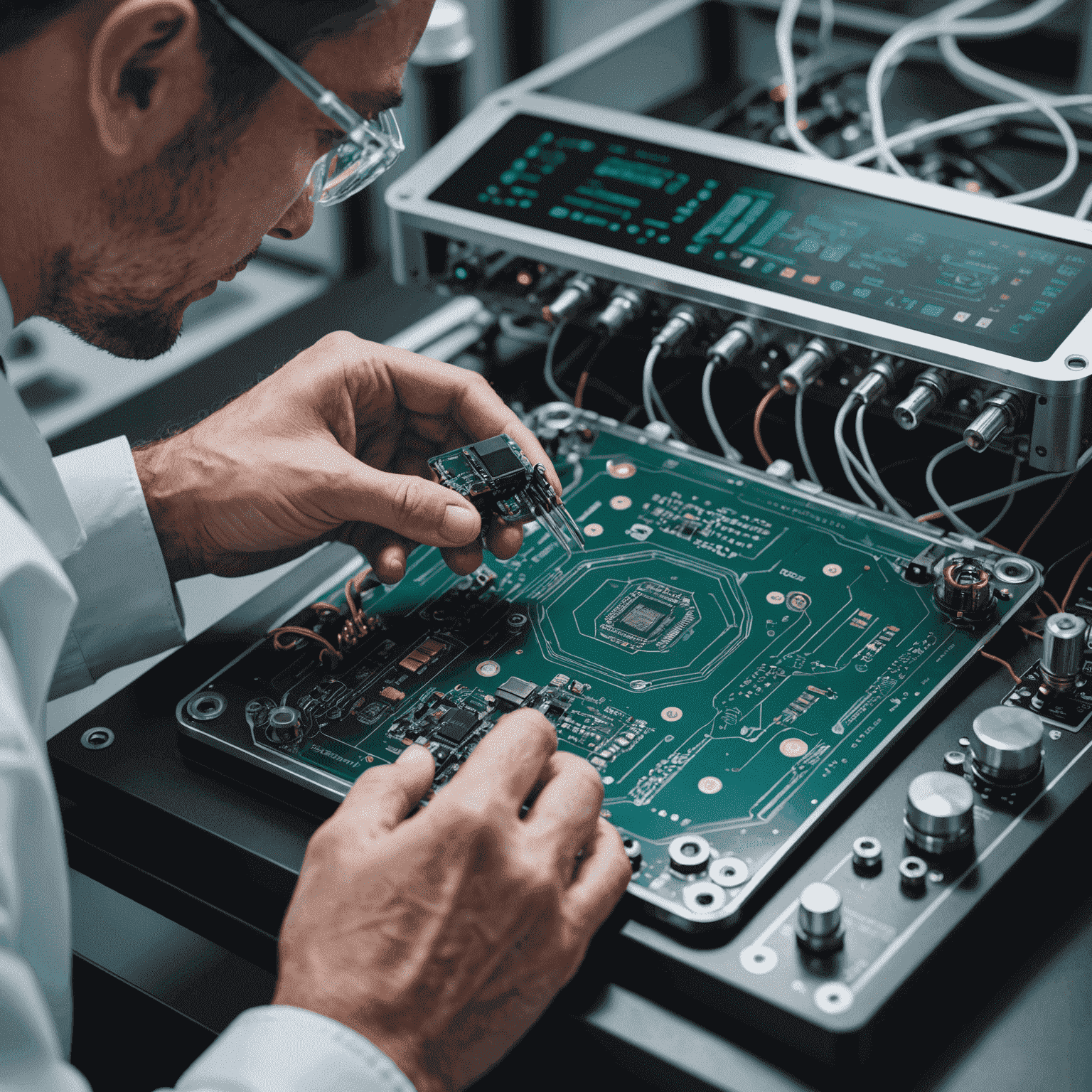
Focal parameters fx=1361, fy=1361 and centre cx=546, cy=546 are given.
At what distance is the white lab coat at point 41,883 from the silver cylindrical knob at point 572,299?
0.59m

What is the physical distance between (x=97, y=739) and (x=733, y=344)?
73 centimetres

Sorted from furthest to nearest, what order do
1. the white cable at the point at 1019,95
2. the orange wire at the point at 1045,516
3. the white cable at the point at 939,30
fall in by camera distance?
the white cable at the point at 939,30
the white cable at the point at 1019,95
the orange wire at the point at 1045,516

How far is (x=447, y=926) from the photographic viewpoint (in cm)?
93

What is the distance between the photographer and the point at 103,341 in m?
1.18

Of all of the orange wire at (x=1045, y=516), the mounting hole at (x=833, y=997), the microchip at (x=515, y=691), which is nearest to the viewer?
the mounting hole at (x=833, y=997)

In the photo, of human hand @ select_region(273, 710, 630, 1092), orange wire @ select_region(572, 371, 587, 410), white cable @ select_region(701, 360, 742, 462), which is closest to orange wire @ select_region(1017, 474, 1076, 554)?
white cable @ select_region(701, 360, 742, 462)

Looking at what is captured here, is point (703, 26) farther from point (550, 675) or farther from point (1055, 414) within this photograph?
point (550, 675)

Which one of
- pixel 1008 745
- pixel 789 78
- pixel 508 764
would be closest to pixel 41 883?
pixel 508 764

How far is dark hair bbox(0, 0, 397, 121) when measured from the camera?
0.94m

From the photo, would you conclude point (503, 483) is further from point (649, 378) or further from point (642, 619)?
point (649, 378)

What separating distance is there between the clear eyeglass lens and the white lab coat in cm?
30

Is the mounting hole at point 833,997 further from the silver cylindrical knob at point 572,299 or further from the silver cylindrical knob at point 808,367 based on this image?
the silver cylindrical knob at point 572,299

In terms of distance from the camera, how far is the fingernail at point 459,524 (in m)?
1.23

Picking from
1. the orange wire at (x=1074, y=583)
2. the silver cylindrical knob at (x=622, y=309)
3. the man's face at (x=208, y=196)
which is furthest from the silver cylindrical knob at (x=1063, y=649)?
the man's face at (x=208, y=196)
